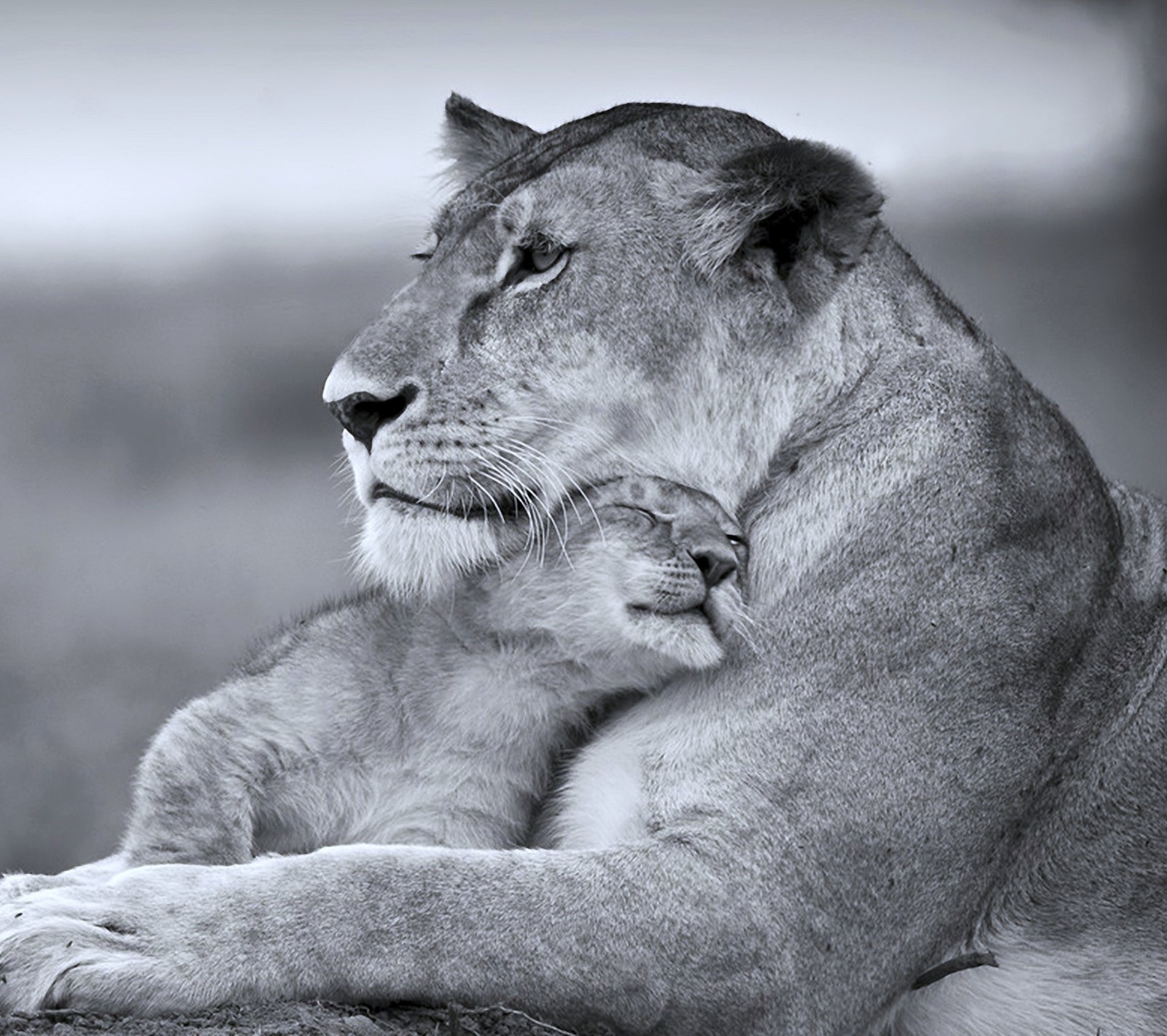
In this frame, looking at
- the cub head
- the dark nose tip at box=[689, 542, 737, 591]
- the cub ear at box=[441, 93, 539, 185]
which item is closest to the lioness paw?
the cub head

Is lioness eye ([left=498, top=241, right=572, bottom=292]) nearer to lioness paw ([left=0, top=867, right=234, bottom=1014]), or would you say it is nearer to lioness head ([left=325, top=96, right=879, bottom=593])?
lioness head ([left=325, top=96, right=879, bottom=593])

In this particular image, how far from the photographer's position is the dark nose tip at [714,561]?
5.54 m

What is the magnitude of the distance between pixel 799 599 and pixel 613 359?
771mm

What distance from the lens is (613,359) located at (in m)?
5.68

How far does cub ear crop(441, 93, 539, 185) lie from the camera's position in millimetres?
6898


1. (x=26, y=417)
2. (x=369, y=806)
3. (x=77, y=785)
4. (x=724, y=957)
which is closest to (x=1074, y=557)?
(x=724, y=957)

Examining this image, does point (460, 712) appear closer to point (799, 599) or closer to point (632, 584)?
point (632, 584)

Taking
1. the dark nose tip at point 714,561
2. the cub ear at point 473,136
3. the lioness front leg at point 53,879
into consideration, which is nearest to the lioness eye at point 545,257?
the dark nose tip at point 714,561

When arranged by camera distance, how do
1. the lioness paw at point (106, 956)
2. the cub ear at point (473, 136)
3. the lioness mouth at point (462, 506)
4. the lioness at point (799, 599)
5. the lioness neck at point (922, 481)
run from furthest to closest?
the cub ear at point (473, 136)
the lioness mouth at point (462, 506)
the lioness neck at point (922, 481)
the lioness at point (799, 599)
the lioness paw at point (106, 956)

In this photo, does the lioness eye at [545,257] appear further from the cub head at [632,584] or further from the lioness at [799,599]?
Result: the cub head at [632,584]

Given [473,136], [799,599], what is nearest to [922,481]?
[799,599]

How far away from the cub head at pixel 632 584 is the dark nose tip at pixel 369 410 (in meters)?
0.45

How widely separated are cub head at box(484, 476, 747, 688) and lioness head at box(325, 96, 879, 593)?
83 mm

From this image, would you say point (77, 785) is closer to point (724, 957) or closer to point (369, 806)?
point (369, 806)
